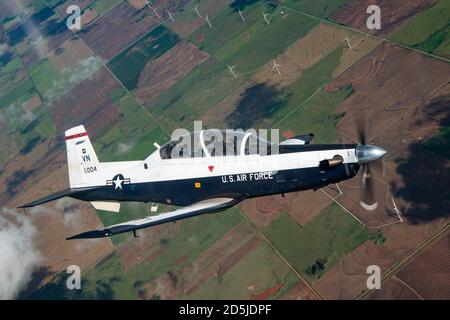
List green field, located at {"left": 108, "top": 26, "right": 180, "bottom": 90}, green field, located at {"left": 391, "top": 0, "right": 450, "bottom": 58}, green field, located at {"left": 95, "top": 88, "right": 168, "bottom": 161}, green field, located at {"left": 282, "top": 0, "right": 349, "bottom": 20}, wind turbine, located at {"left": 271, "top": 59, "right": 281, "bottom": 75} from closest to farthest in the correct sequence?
green field, located at {"left": 391, "top": 0, "right": 450, "bottom": 58}, wind turbine, located at {"left": 271, "top": 59, "right": 281, "bottom": 75}, green field, located at {"left": 95, "top": 88, "right": 168, "bottom": 161}, green field, located at {"left": 282, "top": 0, "right": 349, "bottom": 20}, green field, located at {"left": 108, "top": 26, "right": 180, "bottom": 90}

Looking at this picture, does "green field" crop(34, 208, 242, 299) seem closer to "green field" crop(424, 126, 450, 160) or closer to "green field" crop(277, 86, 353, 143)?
"green field" crop(277, 86, 353, 143)

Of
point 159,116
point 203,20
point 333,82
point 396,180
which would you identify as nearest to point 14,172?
point 159,116

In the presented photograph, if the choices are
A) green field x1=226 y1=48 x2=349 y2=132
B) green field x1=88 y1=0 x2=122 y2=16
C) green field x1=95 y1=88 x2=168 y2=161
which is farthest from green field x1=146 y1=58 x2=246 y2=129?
green field x1=88 y1=0 x2=122 y2=16

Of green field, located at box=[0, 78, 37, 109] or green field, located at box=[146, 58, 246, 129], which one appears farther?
green field, located at box=[0, 78, 37, 109]

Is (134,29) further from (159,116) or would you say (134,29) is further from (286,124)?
(286,124)

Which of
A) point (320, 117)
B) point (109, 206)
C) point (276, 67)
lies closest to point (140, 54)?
point (276, 67)

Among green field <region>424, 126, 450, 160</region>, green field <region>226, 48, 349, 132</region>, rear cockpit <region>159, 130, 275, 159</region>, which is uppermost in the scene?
rear cockpit <region>159, 130, 275, 159</region>

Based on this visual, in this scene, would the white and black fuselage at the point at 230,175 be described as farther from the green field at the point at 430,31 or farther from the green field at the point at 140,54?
the green field at the point at 140,54
